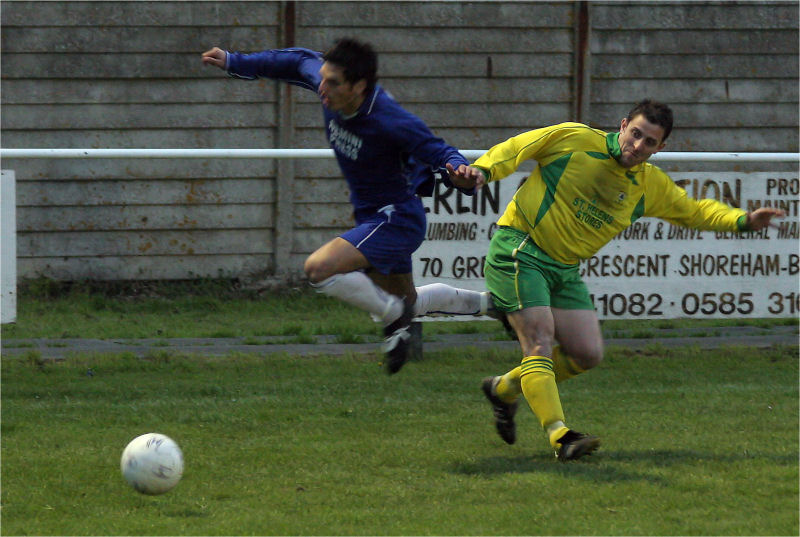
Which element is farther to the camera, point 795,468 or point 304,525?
point 795,468

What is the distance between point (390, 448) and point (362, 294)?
3.22 feet

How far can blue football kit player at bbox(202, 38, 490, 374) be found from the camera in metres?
5.82

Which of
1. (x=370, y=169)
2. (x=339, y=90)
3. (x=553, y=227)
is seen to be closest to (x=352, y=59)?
(x=339, y=90)

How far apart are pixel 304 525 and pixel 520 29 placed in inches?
342

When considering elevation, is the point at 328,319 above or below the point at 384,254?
below

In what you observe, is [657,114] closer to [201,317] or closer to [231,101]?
[201,317]

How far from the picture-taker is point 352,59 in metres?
5.77

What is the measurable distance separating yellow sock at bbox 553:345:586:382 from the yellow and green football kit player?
3cm

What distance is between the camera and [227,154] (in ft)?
28.3

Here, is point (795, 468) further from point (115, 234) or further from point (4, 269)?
point (115, 234)

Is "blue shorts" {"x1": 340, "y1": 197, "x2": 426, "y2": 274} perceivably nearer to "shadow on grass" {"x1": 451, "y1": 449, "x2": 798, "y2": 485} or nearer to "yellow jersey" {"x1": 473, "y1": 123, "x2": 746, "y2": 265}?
"yellow jersey" {"x1": 473, "y1": 123, "x2": 746, "y2": 265}

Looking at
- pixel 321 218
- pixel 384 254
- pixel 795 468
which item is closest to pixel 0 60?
pixel 321 218

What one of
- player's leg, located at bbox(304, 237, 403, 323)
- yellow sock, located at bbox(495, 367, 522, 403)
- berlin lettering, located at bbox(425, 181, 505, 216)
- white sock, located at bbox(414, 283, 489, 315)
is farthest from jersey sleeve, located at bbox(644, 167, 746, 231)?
berlin lettering, located at bbox(425, 181, 505, 216)

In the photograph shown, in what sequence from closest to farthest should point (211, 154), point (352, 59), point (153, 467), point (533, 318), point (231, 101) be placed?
point (153, 467), point (352, 59), point (533, 318), point (211, 154), point (231, 101)
